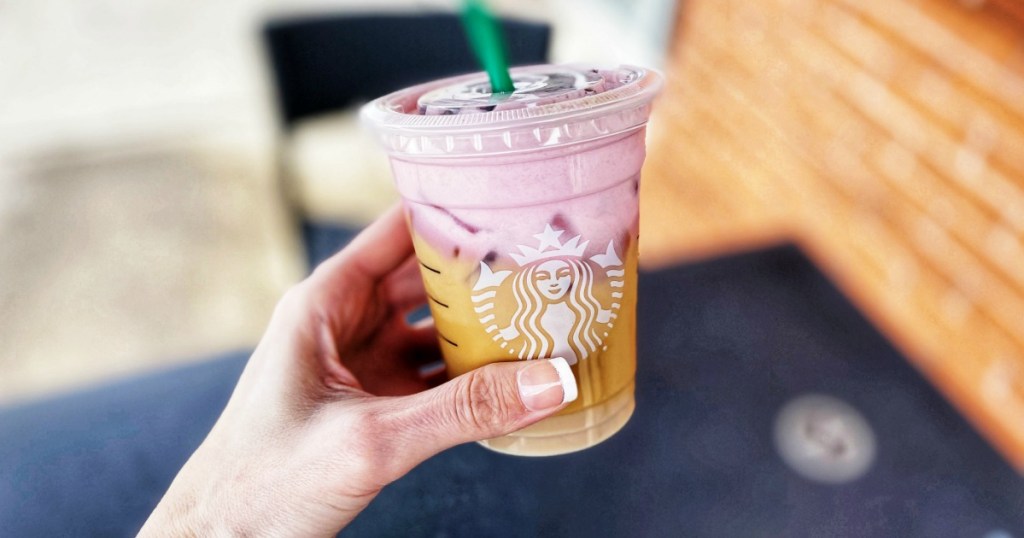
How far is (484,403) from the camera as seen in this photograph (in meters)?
0.76

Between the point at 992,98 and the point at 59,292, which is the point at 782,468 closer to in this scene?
the point at 992,98

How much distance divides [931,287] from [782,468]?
3.81ft

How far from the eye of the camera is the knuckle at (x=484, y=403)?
2.49 ft

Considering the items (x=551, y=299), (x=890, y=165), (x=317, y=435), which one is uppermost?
(x=551, y=299)

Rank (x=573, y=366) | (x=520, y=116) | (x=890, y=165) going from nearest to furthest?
(x=520, y=116)
(x=573, y=366)
(x=890, y=165)

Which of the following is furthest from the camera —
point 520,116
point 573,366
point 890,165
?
point 890,165

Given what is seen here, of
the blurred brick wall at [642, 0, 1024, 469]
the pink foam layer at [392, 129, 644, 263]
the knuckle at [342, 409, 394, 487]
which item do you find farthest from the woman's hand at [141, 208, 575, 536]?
the blurred brick wall at [642, 0, 1024, 469]

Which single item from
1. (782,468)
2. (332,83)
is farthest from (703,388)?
(332,83)

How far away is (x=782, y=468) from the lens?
106 centimetres

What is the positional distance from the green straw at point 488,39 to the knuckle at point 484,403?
1.02 feet

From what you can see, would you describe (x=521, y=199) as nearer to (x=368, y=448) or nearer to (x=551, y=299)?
(x=551, y=299)

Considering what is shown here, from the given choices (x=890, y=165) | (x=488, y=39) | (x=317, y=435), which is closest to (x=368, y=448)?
(x=317, y=435)

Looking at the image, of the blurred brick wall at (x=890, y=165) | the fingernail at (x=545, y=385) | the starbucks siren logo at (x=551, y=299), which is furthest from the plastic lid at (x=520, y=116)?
the blurred brick wall at (x=890, y=165)

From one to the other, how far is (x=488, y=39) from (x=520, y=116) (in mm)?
94
